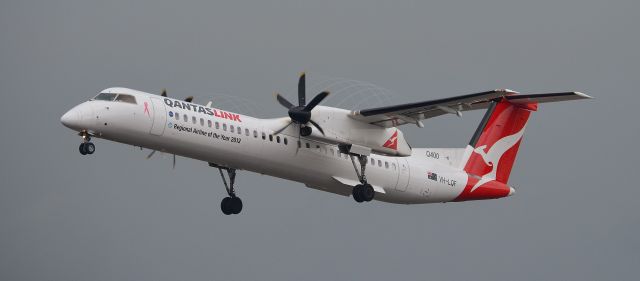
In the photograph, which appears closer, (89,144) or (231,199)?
(89,144)

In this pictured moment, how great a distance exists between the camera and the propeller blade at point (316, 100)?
25.6 meters

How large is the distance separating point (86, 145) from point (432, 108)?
295 inches

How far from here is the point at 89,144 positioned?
23.2 meters

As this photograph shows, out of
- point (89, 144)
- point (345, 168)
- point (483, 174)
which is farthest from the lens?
point (483, 174)

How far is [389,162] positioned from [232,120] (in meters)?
4.37

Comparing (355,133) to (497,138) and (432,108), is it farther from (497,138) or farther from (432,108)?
(497,138)

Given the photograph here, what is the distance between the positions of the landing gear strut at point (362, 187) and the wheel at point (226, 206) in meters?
3.18

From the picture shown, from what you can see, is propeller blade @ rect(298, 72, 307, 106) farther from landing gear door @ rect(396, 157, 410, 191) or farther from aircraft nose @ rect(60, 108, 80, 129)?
aircraft nose @ rect(60, 108, 80, 129)

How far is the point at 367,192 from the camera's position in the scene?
86.5 ft

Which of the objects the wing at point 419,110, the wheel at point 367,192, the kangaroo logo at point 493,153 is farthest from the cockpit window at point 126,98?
the kangaroo logo at point 493,153

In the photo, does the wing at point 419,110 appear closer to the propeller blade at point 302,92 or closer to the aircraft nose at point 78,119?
the propeller blade at point 302,92

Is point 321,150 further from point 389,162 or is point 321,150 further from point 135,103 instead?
point 135,103

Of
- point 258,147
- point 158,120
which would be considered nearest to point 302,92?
point 258,147

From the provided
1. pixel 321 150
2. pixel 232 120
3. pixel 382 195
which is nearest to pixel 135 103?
pixel 232 120
